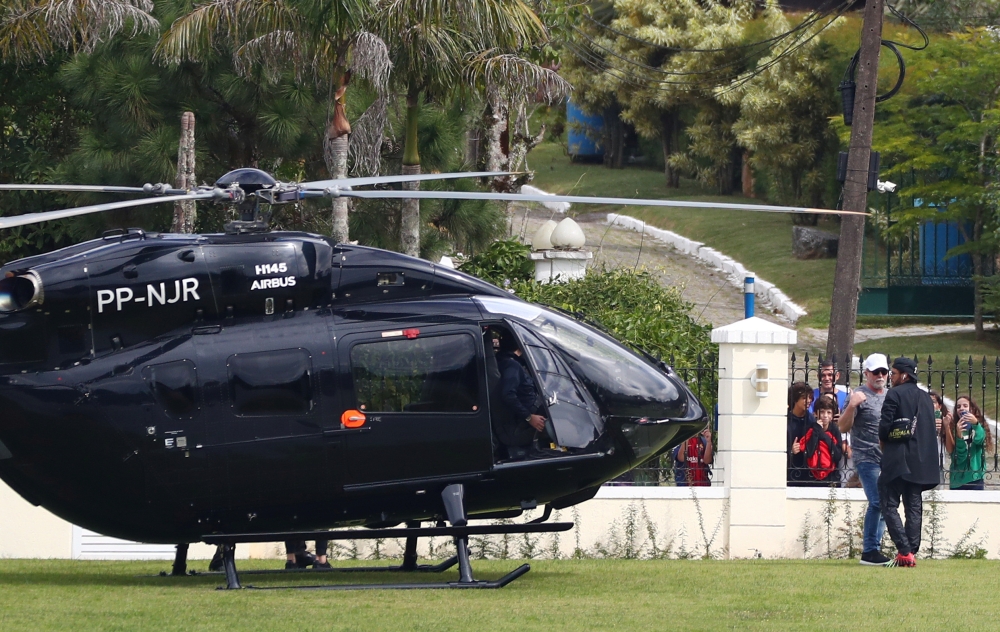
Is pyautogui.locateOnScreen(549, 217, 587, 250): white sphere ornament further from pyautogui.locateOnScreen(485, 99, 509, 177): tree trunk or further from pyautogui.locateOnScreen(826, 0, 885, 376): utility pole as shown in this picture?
pyautogui.locateOnScreen(826, 0, 885, 376): utility pole

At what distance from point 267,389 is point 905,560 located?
5.63 meters

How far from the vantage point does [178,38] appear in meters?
14.0

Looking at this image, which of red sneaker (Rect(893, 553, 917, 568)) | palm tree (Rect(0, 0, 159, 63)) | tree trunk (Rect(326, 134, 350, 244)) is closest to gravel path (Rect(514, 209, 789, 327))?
tree trunk (Rect(326, 134, 350, 244))

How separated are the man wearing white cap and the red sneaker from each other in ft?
0.78

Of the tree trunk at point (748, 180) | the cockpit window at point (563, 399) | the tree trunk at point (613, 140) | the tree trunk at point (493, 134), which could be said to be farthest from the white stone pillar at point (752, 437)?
the tree trunk at point (613, 140)

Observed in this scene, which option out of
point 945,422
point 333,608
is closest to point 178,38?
point 333,608

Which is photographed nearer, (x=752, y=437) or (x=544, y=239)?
(x=752, y=437)

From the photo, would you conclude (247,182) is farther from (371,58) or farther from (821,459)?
(821,459)

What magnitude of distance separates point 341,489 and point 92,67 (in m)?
11.5

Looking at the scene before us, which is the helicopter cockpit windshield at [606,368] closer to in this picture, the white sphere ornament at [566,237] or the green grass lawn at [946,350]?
the white sphere ornament at [566,237]

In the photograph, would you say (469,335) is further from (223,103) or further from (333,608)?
(223,103)

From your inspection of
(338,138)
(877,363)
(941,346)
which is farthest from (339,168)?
(941,346)

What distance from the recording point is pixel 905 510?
10.4 metres

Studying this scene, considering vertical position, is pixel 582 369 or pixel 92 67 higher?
pixel 92 67
